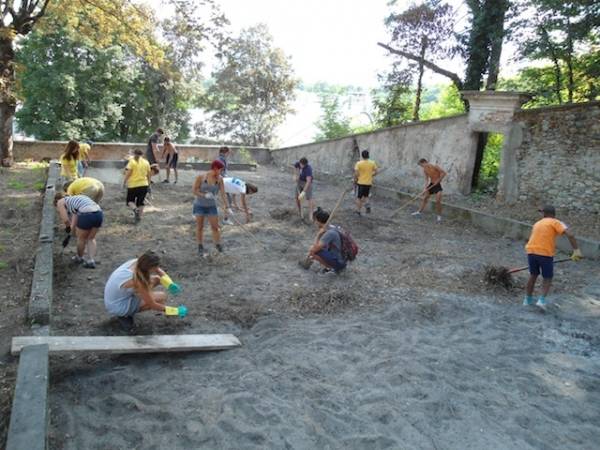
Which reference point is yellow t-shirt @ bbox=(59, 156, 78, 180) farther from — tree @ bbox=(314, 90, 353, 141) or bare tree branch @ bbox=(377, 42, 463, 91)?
tree @ bbox=(314, 90, 353, 141)

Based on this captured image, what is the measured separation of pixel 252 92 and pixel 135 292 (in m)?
28.4

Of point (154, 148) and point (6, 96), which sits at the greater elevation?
point (6, 96)

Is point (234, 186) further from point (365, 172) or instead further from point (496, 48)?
point (496, 48)

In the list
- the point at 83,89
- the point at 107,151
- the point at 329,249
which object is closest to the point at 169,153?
the point at 107,151

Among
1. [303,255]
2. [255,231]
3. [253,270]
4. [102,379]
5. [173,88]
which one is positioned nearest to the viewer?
[102,379]

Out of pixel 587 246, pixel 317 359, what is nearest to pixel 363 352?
pixel 317 359

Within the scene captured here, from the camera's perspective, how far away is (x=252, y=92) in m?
31.8

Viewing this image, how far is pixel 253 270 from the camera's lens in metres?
7.68

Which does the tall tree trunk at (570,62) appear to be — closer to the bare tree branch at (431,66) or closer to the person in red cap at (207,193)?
the bare tree branch at (431,66)

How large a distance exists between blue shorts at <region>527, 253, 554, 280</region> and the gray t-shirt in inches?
106

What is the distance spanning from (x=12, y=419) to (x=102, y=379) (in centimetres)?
103

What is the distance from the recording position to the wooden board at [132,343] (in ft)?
14.4

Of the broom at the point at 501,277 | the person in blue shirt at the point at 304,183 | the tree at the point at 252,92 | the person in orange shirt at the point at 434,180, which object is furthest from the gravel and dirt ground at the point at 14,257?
the tree at the point at 252,92

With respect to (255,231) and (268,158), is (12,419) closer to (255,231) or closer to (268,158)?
(255,231)
